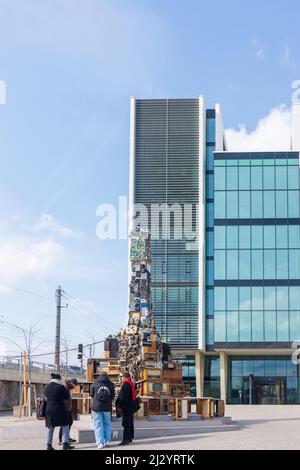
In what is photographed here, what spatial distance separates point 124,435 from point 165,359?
23.1 feet

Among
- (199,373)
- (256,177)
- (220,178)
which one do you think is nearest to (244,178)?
(256,177)

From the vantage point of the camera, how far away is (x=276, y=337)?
54.3 m

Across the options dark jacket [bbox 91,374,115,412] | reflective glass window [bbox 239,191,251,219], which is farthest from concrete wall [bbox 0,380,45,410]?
dark jacket [bbox 91,374,115,412]

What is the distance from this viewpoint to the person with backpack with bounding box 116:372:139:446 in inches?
592

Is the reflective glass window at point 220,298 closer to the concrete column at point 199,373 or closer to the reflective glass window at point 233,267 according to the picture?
the reflective glass window at point 233,267

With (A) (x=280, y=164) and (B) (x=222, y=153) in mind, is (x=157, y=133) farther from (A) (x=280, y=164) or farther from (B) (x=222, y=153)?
(A) (x=280, y=164)

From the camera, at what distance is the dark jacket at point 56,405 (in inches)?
547

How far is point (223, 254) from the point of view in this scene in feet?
182

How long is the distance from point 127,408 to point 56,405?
1846 millimetres

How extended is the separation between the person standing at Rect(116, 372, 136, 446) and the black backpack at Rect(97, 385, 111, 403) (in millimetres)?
1083

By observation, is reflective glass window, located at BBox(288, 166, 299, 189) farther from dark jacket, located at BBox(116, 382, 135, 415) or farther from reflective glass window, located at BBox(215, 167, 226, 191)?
dark jacket, located at BBox(116, 382, 135, 415)

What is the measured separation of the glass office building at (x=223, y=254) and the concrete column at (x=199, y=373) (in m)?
0.08
